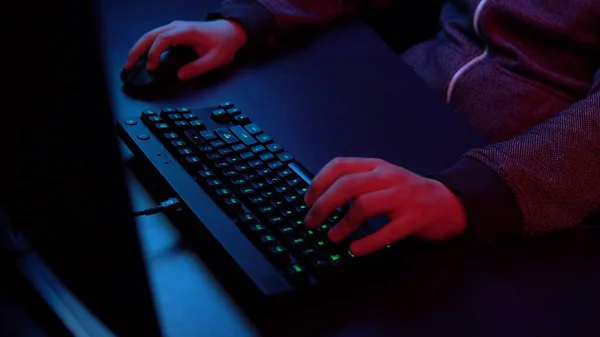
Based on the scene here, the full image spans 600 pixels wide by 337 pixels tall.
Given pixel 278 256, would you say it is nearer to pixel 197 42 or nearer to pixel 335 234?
pixel 335 234

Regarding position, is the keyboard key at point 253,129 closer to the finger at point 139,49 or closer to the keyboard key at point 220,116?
the keyboard key at point 220,116

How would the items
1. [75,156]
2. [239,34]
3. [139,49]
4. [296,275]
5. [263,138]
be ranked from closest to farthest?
[75,156]
[296,275]
[263,138]
[139,49]
[239,34]

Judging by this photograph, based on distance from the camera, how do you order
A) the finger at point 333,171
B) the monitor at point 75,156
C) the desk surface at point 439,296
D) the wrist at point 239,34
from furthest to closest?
the wrist at point 239,34, the finger at point 333,171, the desk surface at point 439,296, the monitor at point 75,156

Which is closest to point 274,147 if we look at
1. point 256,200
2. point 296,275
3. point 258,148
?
point 258,148

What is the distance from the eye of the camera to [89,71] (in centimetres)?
29

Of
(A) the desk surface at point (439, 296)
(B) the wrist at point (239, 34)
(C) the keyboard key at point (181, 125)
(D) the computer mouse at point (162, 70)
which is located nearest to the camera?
(A) the desk surface at point (439, 296)

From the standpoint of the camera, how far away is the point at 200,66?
97 cm

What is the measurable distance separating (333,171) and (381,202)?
6cm

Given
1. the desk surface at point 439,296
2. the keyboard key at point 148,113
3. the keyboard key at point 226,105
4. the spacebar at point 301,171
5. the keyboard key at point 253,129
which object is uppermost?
the keyboard key at point 148,113

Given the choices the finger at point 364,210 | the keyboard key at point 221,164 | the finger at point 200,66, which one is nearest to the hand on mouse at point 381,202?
the finger at point 364,210

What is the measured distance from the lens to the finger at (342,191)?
643 mm

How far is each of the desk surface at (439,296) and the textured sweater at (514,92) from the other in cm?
4

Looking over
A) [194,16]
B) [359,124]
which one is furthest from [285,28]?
[359,124]

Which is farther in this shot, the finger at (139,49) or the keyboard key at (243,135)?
the finger at (139,49)
